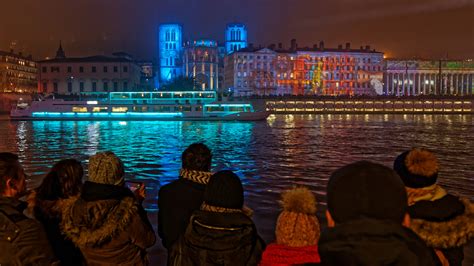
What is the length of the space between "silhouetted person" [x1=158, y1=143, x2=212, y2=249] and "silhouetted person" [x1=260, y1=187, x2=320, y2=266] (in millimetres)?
1284

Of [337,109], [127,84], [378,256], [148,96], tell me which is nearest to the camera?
[378,256]

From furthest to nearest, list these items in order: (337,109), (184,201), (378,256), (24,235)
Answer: (337,109) → (184,201) → (24,235) → (378,256)

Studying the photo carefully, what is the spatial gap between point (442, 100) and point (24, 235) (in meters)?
105

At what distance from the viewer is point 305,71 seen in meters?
120

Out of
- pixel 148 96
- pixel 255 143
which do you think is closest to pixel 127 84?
pixel 148 96

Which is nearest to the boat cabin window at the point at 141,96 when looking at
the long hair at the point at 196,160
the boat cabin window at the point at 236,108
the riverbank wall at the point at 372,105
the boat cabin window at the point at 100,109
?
the boat cabin window at the point at 100,109

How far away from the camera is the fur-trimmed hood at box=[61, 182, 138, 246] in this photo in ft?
12.0

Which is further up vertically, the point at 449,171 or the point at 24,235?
the point at 24,235

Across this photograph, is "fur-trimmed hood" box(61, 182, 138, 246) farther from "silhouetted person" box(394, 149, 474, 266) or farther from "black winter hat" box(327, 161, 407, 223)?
"black winter hat" box(327, 161, 407, 223)

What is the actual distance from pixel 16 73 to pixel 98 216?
133 metres

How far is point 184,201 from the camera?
14.2ft

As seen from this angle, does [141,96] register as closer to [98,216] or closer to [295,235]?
[98,216]

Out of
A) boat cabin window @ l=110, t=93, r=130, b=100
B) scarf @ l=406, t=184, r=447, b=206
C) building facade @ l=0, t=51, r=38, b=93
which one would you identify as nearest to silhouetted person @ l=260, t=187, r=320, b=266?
scarf @ l=406, t=184, r=447, b=206

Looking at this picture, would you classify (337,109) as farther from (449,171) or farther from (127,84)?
(449,171)
